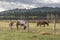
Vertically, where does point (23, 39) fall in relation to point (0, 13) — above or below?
above

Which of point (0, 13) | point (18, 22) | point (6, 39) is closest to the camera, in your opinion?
point (6, 39)

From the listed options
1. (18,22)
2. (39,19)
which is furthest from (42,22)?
(18,22)

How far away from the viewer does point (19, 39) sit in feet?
43.9

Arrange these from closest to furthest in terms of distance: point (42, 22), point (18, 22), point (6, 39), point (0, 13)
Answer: point (6, 39)
point (18, 22)
point (42, 22)
point (0, 13)

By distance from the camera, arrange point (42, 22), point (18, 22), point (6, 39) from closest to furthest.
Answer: point (6, 39) → point (18, 22) → point (42, 22)

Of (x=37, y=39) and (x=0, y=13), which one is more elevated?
(x=37, y=39)

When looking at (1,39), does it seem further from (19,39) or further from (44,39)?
(44,39)

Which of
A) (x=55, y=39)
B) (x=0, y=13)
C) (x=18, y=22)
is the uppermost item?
(x=55, y=39)

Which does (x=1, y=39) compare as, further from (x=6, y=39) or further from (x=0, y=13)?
(x=0, y=13)

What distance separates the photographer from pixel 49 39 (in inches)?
540

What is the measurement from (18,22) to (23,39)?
17.0 m

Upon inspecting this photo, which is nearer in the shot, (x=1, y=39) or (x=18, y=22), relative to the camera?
(x=1, y=39)

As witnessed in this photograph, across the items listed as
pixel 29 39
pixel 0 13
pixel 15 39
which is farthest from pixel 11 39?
pixel 0 13

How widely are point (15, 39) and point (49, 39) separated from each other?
2255mm
